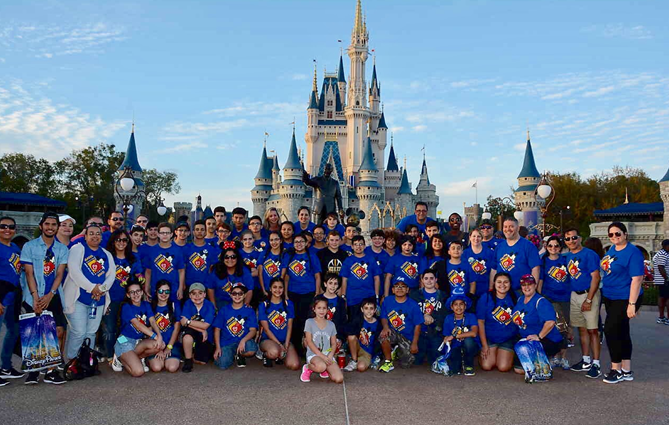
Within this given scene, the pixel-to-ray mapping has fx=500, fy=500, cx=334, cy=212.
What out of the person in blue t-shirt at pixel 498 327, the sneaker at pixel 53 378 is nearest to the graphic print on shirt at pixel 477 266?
the person in blue t-shirt at pixel 498 327

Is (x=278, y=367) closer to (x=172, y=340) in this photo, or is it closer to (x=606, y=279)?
(x=172, y=340)

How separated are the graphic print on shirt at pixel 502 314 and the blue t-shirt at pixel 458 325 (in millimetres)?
230

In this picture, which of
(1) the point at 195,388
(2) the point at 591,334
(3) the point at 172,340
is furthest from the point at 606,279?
(3) the point at 172,340

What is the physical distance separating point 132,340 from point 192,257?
4.16 ft

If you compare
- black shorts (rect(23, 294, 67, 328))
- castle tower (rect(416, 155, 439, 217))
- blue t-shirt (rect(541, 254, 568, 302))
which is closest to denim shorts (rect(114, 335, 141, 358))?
black shorts (rect(23, 294, 67, 328))

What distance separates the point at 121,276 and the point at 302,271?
208 centimetres

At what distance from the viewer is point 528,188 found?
38125 mm

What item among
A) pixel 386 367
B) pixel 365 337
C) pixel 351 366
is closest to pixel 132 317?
pixel 351 366

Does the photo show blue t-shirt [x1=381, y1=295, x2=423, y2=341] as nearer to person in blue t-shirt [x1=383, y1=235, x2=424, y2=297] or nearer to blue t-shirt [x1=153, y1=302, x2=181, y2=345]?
person in blue t-shirt [x1=383, y1=235, x2=424, y2=297]

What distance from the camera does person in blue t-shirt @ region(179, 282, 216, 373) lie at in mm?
5590

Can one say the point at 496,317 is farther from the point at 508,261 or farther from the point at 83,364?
the point at 83,364

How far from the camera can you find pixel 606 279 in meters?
5.33

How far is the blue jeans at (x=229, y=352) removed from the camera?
557 cm

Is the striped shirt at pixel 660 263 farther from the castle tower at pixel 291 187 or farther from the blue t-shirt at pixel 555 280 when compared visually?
the castle tower at pixel 291 187
